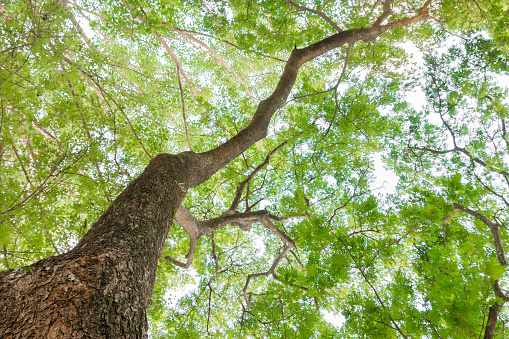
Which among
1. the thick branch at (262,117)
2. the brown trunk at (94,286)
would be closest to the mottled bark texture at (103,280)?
the brown trunk at (94,286)

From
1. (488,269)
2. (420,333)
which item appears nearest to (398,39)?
(488,269)

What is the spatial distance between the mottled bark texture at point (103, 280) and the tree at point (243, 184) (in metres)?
0.01

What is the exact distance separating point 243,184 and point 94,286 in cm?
423

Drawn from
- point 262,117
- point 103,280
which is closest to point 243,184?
point 262,117

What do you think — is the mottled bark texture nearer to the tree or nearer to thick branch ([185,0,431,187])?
the tree

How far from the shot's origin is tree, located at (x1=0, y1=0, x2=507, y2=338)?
193cm

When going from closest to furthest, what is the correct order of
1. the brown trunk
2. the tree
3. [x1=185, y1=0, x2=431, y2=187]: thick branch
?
the brown trunk → the tree → [x1=185, y1=0, x2=431, y2=187]: thick branch

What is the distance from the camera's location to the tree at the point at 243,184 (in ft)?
6.34

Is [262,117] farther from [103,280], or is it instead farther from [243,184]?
[103,280]

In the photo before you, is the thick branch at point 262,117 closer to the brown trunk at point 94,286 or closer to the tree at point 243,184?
the tree at point 243,184

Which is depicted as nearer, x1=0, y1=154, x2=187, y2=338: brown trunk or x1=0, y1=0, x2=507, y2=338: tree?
x1=0, y1=154, x2=187, y2=338: brown trunk

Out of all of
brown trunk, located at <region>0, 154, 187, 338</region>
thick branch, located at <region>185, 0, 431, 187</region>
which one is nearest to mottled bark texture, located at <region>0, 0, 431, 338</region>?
brown trunk, located at <region>0, 154, 187, 338</region>

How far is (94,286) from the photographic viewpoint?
4.67 feet

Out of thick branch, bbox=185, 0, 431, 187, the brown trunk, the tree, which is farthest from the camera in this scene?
thick branch, bbox=185, 0, 431, 187
